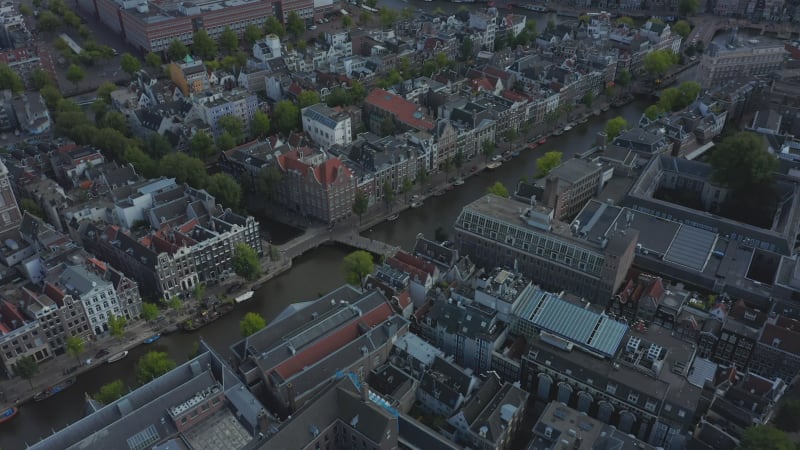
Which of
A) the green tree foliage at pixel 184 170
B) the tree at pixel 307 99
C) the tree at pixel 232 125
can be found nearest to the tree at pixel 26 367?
the green tree foliage at pixel 184 170

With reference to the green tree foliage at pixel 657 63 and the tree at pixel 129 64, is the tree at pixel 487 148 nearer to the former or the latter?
the green tree foliage at pixel 657 63

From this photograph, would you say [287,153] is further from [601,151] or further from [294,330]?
[601,151]

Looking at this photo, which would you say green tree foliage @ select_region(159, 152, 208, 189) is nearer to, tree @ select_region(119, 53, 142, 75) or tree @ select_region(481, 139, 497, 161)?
tree @ select_region(481, 139, 497, 161)

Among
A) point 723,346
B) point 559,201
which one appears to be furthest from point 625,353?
point 559,201

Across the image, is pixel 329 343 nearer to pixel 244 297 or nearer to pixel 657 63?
pixel 244 297

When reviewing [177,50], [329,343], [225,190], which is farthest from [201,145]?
[177,50]

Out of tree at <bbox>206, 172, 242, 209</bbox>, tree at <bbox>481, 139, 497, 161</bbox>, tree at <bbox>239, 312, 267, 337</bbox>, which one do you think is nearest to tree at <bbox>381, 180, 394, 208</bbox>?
tree at <bbox>481, 139, 497, 161</bbox>

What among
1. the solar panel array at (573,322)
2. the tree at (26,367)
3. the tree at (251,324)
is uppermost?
the solar panel array at (573,322)
